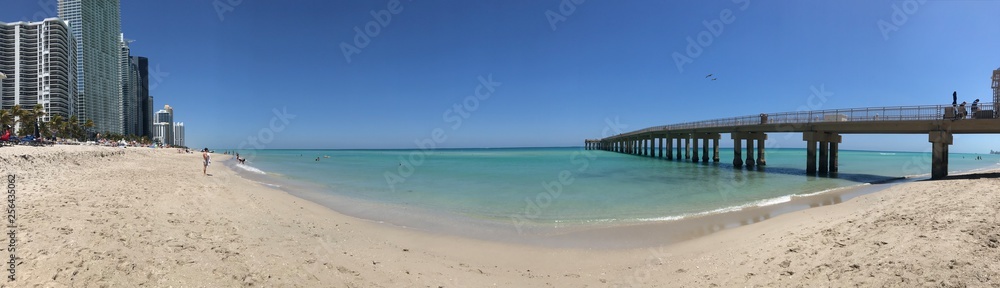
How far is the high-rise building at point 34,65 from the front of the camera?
78312mm

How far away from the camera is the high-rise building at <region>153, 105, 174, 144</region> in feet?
563

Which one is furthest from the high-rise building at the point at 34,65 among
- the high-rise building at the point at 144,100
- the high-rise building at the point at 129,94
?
the high-rise building at the point at 144,100

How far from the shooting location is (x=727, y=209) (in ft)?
41.3

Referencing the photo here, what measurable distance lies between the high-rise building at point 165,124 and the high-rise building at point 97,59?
231 feet

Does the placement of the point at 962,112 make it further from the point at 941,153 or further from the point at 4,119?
the point at 4,119

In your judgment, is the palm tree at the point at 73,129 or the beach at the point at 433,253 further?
the palm tree at the point at 73,129

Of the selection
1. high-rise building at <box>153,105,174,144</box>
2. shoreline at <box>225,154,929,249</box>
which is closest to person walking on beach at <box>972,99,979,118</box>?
shoreline at <box>225,154,929,249</box>

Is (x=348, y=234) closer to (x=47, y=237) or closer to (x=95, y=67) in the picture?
(x=47, y=237)

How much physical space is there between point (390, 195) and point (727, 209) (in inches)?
527

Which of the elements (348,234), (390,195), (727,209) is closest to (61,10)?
(390,195)

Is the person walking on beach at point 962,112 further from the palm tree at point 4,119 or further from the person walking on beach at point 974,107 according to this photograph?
the palm tree at point 4,119

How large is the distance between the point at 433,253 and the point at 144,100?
21296cm

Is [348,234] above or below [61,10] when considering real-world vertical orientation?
below

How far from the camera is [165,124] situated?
172625mm
